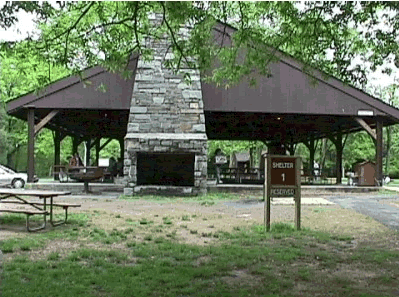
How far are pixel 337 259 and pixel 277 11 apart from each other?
4150 millimetres

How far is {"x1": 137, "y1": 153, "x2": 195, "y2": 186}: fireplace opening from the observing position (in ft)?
57.8

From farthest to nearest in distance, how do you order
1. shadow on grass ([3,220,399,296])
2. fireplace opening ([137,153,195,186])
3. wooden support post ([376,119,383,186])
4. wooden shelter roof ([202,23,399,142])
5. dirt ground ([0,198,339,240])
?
wooden support post ([376,119,383,186]) → wooden shelter roof ([202,23,399,142]) → fireplace opening ([137,153,195,186]) → dirt ground ([0,198,339,240]) → shadow on grass ([3,220,399,296])

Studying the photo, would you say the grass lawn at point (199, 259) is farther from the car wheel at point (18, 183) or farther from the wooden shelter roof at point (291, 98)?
the car wheel at point (18, 183)

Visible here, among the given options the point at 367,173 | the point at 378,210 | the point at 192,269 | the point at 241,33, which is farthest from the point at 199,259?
the point at 367,173

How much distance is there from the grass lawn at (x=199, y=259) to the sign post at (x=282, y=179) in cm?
57

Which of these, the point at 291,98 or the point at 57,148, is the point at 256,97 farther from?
the point at 57,148

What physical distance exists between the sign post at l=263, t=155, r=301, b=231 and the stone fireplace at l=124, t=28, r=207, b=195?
797cm

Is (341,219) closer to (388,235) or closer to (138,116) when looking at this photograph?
(388,235)

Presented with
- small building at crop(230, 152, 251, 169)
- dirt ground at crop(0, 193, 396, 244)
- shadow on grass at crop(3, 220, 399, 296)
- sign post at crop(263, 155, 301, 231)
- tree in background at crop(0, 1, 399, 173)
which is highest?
tree in background at crop(0, 1, 399, 173)

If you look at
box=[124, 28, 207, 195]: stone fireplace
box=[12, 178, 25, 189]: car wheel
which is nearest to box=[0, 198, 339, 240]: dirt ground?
box=[124, 28, 207, 195]: stone fireplace

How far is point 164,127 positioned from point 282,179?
28.5 feet

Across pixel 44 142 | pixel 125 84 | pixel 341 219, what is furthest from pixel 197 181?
pixel 44 142

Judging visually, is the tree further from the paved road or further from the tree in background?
the paved road

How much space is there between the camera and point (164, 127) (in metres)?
16.7
